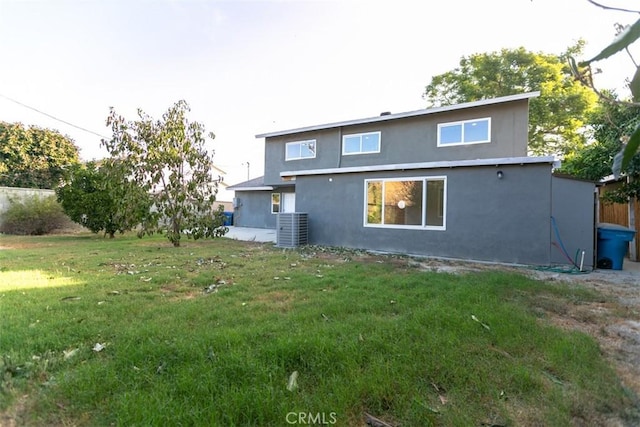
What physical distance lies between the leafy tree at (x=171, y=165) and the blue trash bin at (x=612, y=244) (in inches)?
408

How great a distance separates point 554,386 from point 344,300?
2.33 meters

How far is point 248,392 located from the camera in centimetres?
217

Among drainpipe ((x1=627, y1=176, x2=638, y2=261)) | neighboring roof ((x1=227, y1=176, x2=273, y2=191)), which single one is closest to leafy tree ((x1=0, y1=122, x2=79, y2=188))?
A: neighboring roof ((x1=227, y1=176, x2=273, y2=191))

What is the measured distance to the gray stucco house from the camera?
748 centimetres

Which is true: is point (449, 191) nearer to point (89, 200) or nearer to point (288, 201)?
point (288, 201)

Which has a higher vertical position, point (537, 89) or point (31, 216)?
A: point (537, 89)

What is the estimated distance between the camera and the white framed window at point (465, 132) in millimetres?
11164

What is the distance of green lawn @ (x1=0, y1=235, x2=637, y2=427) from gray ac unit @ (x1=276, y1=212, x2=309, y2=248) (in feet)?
18.0

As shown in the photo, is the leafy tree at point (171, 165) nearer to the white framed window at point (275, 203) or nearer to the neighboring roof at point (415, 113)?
the neighboring roof at point (415, 113)

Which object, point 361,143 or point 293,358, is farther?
point 361,143

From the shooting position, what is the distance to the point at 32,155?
19.7m

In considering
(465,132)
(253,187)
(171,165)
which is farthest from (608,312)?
(253,187)

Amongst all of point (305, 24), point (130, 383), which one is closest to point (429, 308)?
point (130, 383)

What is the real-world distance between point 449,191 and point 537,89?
A: 16.2 metres
